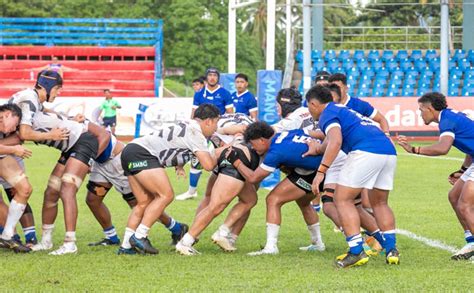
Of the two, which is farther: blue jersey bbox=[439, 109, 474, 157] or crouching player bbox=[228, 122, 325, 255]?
crouching player bbox=[228, 122, 325, 255]

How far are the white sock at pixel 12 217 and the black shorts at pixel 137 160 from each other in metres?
1.20

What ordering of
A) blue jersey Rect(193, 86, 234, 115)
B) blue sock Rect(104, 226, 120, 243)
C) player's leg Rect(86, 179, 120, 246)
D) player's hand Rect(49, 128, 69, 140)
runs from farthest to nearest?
blue jersey Rect(193, 86, 234, 115), blue sock Rect(104, 226, 120, 243), player's leg Rect(86, 179, 120, 246), player's hand Rect(49, 128, 69, 140)

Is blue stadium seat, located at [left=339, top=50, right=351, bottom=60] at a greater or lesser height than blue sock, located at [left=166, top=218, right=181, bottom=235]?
greater

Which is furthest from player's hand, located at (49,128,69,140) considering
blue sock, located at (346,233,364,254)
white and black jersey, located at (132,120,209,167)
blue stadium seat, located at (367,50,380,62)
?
blue stadium seat, located at (367,50,380,62)

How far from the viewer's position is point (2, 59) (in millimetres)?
44750

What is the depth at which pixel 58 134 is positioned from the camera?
10383mm

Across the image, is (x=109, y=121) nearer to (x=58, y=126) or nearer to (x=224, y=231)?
(x=58, y=126)

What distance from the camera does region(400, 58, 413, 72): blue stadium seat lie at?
129 ft

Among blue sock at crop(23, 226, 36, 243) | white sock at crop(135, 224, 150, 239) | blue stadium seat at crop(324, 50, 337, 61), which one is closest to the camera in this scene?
white sock at crop(135, 224, 150, 239)

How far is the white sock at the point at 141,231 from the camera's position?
10266 millimetres

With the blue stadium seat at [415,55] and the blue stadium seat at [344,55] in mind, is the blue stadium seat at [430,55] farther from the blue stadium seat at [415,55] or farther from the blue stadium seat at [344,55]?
the blue stadium seat at [344,55]

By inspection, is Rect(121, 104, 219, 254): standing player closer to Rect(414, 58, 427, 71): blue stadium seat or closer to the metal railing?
the metal railing

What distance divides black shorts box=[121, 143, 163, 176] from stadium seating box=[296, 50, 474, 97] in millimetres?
27648

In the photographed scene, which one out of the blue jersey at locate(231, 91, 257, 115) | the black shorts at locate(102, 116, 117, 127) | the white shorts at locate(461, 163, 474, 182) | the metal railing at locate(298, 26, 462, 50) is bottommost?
the black shorts at locate(102, 116, 117, 127)
